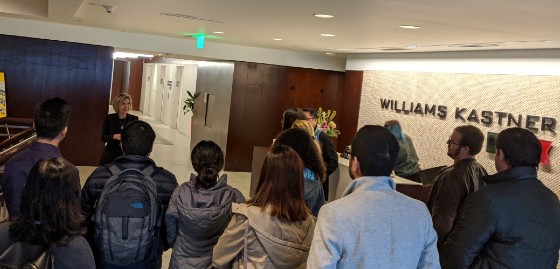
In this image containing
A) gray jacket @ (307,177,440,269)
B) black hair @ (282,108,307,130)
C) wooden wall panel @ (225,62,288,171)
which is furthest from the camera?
wooden wall panel @ (225,62,288,171)

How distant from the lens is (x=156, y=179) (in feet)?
10.6

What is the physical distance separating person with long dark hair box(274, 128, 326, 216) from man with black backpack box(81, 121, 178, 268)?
3.11 ft

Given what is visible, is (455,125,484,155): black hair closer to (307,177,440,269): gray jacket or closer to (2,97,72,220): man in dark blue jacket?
(307,177,440,269): gray jacket

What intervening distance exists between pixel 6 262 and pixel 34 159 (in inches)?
45.1

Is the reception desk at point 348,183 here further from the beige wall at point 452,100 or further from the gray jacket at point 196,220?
the gray jacket at point 196,220

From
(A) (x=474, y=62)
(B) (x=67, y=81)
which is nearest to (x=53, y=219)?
(A) (x=474, y=62)

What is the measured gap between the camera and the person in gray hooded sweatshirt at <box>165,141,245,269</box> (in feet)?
10.4

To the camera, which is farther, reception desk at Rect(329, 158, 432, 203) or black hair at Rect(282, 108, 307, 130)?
reception desk at Rect(329, 158, 432, 203)

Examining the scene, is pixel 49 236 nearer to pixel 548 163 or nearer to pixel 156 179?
pixel 156 179

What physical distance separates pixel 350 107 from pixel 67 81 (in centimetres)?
556

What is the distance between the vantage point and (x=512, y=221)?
2867 millimetres

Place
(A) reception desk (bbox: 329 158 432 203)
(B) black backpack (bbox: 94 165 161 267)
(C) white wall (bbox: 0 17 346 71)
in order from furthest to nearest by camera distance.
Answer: (C) white wall (bbox: 0 17 346 71), (A) reception desk (bbox: 329 158 432 203), (B) black backpack (bbox: 94 165 161 267)

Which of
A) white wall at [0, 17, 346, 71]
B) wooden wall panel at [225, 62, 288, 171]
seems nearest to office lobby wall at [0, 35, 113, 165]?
white wall at [0, 17, 346, 71]

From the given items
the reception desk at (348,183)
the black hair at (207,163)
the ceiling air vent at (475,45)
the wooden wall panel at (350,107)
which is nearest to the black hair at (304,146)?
the black hair at (207,163)
